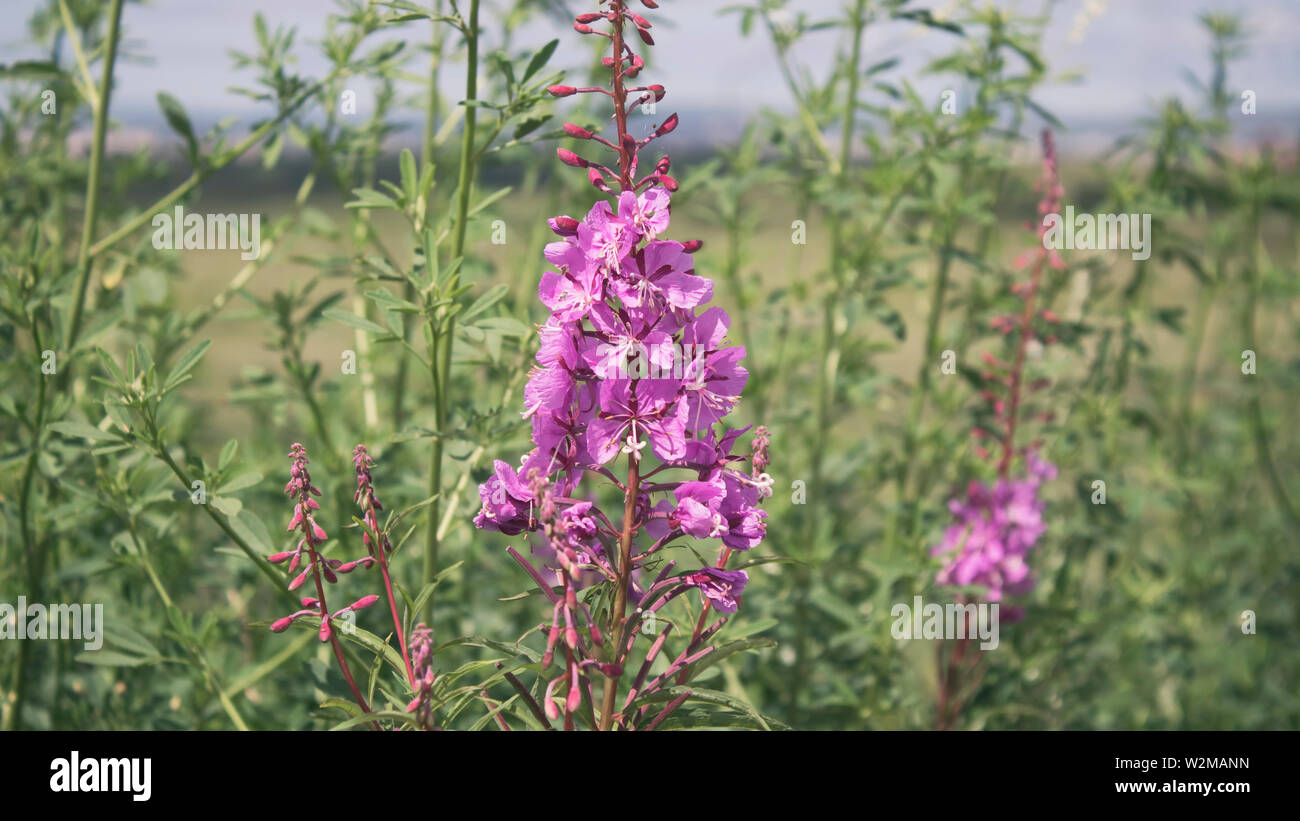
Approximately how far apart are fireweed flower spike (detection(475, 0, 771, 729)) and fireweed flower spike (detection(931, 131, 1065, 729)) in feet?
5.05

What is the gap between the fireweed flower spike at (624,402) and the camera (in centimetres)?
142

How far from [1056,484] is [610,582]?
3157mm

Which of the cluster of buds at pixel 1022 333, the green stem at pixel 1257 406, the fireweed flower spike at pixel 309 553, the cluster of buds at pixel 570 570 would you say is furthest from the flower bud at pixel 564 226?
the green stem at pixel 1257 406

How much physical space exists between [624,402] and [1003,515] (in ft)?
5.95

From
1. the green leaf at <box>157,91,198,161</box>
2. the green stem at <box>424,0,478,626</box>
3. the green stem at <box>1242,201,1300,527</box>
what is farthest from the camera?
the green stem at <box>1242,201,1300,527</box>

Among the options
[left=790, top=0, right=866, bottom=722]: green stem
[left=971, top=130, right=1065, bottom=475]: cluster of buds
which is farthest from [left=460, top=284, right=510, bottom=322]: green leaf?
[left=971, top=130, right=1065, bottom=475]: cluster of buds

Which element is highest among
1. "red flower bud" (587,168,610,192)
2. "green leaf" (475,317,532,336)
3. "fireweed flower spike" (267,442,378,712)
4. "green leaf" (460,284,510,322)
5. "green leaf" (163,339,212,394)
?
"red flower bud" (587,168,610,192)

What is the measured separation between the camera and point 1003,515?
289 centimetres

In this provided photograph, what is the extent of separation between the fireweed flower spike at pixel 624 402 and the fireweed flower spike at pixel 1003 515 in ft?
5.05

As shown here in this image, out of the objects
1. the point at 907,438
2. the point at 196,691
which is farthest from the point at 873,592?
the point at 196,691

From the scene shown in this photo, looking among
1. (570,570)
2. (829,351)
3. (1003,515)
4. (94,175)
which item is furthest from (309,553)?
(1003,515)

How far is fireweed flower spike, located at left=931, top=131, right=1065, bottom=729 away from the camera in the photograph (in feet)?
9.39

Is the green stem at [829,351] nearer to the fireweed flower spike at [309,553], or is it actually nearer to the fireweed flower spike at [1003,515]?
the fireweed flower spike at [1003,515]

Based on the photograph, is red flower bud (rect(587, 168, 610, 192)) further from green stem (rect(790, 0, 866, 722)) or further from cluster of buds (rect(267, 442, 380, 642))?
green stem (rect(790, 0, 866, 722))
